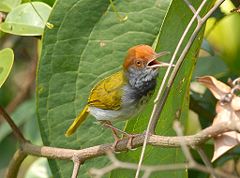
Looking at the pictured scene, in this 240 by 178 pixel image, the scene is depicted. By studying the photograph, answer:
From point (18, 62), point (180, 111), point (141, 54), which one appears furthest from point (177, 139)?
point (18, 62)

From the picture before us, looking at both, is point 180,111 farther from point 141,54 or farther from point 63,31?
point 63,31

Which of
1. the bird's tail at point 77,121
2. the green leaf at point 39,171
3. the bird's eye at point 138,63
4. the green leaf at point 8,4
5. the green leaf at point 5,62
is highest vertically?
the green leaf at point 8,4

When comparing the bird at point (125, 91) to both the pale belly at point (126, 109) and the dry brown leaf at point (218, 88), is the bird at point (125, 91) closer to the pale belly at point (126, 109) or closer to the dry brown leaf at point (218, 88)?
the pale belly at point (126, 109)

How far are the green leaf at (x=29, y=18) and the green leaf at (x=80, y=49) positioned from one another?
0.13 metres

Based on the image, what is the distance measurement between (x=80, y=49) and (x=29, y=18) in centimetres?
26

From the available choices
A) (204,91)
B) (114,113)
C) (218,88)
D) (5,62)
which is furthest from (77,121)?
(218,88)

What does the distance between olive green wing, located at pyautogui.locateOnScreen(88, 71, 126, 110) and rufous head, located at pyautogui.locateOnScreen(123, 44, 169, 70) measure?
123mm

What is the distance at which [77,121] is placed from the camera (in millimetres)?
2562

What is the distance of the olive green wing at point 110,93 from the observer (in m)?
2.63

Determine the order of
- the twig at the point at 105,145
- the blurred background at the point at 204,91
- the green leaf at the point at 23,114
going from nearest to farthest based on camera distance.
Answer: the twig at the point at 105,145 < the blurred background at the point at 204,91 < the green leaf at the point at 23,114

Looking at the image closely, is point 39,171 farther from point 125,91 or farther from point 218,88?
point 218,88

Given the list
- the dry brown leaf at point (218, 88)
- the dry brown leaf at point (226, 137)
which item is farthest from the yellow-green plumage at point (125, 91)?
the dry brown leaf at point (226, 137)

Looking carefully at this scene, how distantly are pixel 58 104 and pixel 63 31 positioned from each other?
0.93 ft

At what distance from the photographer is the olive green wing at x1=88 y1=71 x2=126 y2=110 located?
8.63 feet
